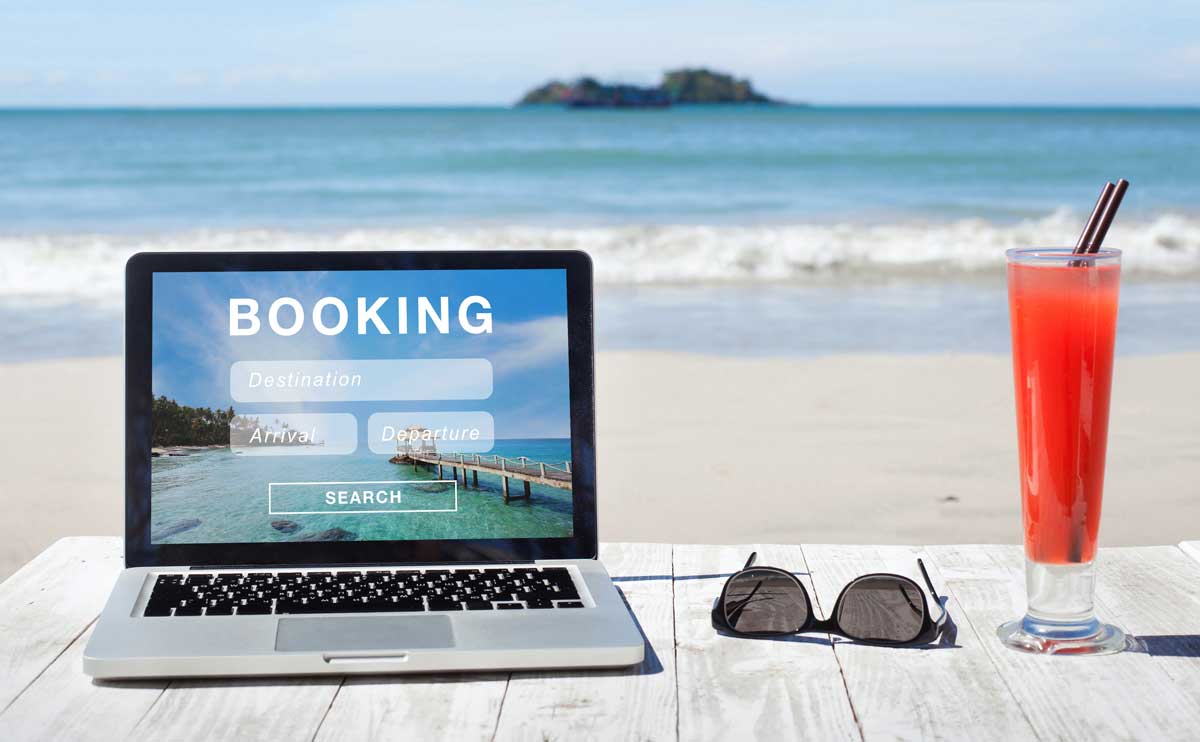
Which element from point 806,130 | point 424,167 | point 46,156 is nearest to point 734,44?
point 806,130

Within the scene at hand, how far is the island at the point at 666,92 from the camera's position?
2788cm

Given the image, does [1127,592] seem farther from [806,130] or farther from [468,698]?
[806,130]

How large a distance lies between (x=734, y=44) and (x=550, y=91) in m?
4.64

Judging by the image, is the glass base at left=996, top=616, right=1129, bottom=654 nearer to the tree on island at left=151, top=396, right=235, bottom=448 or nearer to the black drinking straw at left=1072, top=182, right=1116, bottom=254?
the black drinking straw at left=1072, top=182, right=1116, bottom=254

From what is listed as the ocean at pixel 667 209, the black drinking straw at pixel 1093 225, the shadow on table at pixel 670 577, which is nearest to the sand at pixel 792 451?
the ocean at pixel 667 209

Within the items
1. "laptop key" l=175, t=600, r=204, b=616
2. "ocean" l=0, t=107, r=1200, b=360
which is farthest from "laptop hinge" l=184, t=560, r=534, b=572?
"ocean" l=0, t=107, r=1200, b=360

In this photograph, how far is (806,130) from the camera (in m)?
24.8

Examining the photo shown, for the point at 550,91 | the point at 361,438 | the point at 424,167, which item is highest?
the point at 550,91

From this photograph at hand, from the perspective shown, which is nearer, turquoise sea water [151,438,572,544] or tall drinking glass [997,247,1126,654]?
tall drinking glass [997,247,1126,654]

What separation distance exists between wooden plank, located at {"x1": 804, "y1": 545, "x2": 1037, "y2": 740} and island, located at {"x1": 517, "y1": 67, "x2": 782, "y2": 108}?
26.5m

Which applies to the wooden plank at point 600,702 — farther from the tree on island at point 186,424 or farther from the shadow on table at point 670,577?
the tree on island at point 186,424

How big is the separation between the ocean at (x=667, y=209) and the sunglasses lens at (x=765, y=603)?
4.83 m

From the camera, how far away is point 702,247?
10039 mm

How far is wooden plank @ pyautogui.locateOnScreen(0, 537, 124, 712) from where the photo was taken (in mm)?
1217
